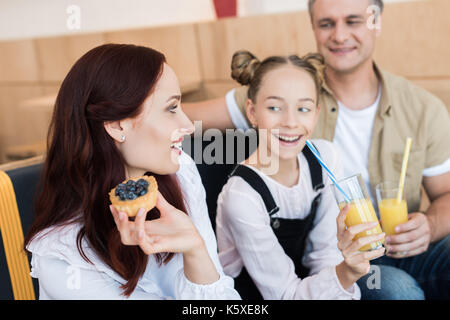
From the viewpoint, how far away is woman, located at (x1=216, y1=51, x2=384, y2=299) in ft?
2.85

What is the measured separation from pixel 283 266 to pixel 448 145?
1.91 feet

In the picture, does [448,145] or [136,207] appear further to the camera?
[448,145]

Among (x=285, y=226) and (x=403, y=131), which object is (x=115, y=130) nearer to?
(x=285, y=226)

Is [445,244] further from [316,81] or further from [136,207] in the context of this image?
[136,207]

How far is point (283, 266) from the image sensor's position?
87 cm

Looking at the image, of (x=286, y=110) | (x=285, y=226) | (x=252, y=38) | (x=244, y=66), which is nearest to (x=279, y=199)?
(x=285, y=226)

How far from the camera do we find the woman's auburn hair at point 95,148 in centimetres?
66

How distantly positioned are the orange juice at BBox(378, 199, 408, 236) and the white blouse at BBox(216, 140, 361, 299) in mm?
119

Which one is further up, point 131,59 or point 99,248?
point 131,59

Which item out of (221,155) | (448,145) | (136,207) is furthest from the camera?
(448,145)

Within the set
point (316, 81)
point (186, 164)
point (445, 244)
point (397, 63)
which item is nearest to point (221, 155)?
point (186, 164)

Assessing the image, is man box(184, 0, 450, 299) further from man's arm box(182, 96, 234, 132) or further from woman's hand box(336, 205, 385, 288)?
woman's hand box(336, 205, 385, 288)
